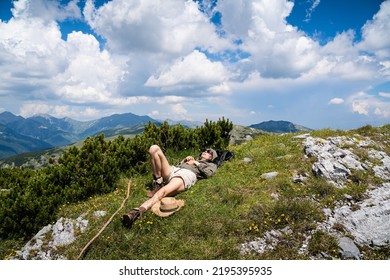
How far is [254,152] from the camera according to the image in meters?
16.1

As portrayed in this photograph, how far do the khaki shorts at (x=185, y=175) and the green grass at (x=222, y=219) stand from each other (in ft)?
1.01

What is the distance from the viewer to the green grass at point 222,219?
27.0ft

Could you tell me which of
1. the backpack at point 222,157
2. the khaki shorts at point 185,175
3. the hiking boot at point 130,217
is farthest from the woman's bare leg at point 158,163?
the backpack at point 222,157

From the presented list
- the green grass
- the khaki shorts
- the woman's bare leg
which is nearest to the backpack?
the green grass

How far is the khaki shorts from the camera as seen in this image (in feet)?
38.2

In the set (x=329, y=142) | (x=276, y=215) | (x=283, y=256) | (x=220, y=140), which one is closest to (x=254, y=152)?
(x=220, y=140)

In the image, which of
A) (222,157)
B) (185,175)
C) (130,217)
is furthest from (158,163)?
(222,157)

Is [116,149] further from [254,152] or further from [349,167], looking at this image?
[349,167]

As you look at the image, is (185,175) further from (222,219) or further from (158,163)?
(222,219)

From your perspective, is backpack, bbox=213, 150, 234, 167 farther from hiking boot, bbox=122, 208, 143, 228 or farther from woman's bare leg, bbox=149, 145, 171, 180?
hiking boot, bbox=122, 208, 143, 228

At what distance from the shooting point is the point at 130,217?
930 cm

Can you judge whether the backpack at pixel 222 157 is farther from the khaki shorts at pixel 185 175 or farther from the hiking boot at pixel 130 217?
the hiking boot at pixel 130 217

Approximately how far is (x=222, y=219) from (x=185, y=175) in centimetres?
294
